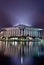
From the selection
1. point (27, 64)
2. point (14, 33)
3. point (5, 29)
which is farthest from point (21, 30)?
point (27, 64)

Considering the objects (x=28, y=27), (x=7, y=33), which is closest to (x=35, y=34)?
(x=28, y=27)

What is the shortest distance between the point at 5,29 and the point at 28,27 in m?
10.2

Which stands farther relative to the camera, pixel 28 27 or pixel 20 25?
pixel 28 27

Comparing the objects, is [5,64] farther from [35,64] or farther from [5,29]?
[5,29]

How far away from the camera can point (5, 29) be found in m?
61.5

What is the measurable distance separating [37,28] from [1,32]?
11690mm

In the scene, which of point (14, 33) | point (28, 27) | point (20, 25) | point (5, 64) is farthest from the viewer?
point (14, 33)

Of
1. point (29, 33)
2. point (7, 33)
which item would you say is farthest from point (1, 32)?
point (29, 33)

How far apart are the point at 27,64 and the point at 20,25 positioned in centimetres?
4548

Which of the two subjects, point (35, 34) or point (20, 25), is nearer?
point (20, 25)

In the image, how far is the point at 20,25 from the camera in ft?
167

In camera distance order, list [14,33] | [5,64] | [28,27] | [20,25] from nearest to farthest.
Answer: [5,64] < [20,25] < [28,27] < [14,33]

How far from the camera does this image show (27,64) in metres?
5.46

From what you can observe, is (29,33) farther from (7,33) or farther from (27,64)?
(27,64)
